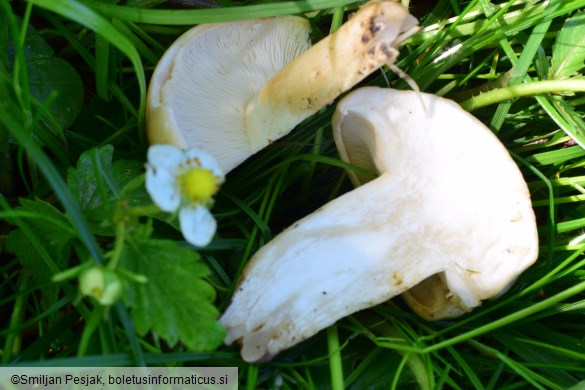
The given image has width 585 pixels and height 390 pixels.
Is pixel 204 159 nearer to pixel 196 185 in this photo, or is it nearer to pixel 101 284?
pixel 196 185

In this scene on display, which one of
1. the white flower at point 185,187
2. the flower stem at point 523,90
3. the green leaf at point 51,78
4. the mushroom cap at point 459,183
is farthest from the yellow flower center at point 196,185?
the flower stem at point 523,90

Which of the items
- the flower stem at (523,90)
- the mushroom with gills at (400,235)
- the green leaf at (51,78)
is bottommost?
the mushroom with gills at (400,235)

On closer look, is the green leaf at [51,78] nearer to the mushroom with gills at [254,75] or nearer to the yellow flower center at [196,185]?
the mushroom with gills at [254,75]

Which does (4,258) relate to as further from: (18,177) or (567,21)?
(567,21)

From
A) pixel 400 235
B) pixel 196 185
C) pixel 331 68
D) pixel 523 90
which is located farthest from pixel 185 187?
pixel 523 90

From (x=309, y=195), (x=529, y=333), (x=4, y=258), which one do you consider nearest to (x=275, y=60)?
(x=309, y=195)

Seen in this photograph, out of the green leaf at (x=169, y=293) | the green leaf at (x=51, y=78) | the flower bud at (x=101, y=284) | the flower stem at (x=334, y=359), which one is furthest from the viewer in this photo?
the green leaf at (x=51, y=78)

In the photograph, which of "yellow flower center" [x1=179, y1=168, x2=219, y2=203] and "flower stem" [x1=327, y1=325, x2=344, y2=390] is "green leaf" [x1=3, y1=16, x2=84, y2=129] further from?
"flower stem" [x1=327, y1=325, x2=344, y2=390]
